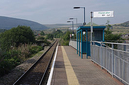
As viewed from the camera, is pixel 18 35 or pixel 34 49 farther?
pixel 18 35

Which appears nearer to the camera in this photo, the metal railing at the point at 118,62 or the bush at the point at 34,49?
the metal railing at the point at 118,62

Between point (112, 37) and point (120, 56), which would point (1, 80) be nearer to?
point (120, 56)

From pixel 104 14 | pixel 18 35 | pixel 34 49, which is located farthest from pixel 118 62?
pixel 18 35

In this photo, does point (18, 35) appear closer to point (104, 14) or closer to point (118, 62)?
point (104, 14)

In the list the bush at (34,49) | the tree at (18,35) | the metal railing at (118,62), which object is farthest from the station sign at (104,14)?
the tree at (18,35)

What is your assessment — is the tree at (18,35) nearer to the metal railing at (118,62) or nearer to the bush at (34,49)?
the bush at (34,49)

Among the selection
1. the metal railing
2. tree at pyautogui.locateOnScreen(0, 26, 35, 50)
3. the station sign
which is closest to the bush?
tree at pyautogui.locateOnScreen(0, 26, 35, 50)

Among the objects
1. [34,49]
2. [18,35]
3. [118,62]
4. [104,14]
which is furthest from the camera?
[18,35]

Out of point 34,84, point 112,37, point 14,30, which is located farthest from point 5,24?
point 34,84

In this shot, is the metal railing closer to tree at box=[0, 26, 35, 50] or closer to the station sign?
the station sign

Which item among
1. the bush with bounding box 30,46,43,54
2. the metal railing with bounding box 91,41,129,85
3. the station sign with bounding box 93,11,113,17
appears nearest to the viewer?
the metal railing with bounding box 91,41,129,85

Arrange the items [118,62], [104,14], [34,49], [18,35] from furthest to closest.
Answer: [18,35] < [34,49] < [104,14] < [118,62]

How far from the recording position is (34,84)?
10.1 meters

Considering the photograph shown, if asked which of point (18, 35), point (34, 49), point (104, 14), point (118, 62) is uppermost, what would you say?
point (104, 14)
